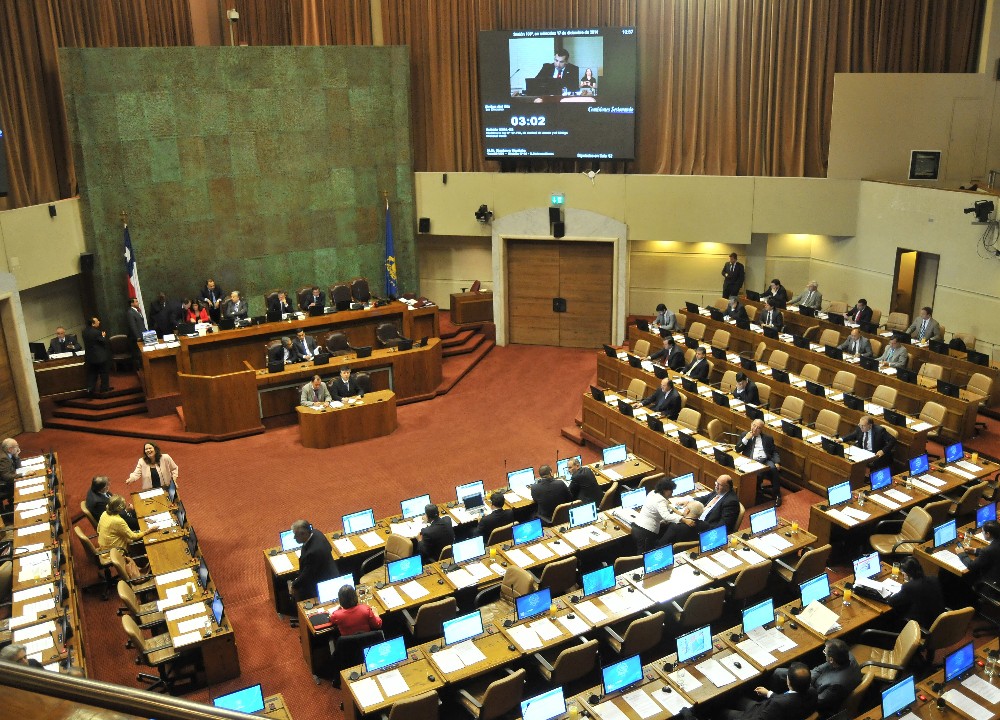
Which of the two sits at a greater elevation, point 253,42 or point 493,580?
point 253,42

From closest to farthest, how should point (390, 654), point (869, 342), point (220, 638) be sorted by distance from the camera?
point (390, 654) < point (220, 638) < point (869, 342)

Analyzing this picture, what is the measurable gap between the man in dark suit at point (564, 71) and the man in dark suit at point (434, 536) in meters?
11.1

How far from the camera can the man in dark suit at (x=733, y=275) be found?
17172 millimetres

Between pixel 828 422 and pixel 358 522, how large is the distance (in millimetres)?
6454

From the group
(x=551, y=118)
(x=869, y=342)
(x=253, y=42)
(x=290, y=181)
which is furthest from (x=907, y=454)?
(x=253, y=42)

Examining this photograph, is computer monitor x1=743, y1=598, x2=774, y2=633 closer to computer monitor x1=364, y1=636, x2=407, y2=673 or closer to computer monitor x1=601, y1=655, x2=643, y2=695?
computer monitor x1=601, y1=655, x2=643, y2=695

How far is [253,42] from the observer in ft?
60.4

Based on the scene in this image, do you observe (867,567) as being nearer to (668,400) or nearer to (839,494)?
(839,494)

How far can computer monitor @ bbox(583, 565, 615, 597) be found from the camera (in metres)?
7.70

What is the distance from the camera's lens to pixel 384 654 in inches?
267

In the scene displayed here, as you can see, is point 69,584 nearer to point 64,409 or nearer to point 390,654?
point 390,654

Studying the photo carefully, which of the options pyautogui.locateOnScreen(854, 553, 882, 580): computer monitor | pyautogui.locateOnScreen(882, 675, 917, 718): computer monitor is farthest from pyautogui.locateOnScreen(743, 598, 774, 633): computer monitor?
pyautogui.locateOnScreen(882, 675, 917, 718): computer monitor

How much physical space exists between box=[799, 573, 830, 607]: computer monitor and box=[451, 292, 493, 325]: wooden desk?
39.3 feet

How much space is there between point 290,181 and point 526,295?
550 centimetres
